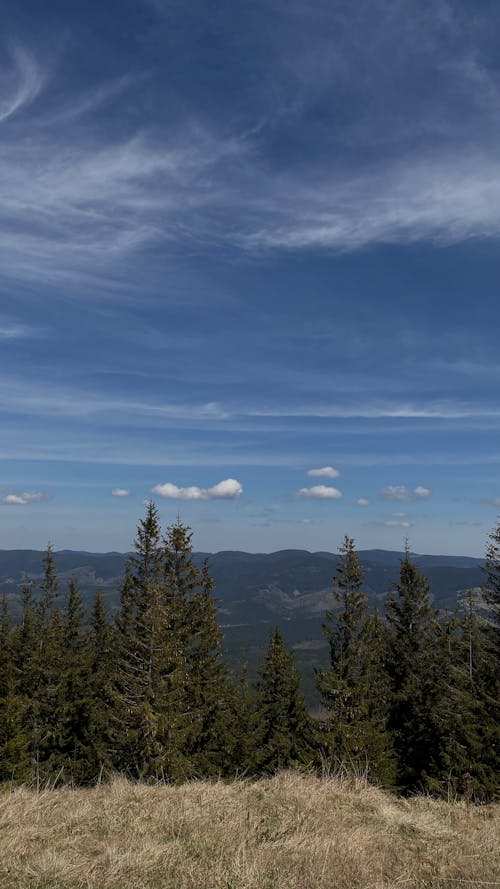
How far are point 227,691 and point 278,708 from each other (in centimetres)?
594

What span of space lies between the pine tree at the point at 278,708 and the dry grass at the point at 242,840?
32.2m

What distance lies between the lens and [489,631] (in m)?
31.0

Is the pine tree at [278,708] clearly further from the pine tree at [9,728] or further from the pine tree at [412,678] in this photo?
the pine tree at [9,728]

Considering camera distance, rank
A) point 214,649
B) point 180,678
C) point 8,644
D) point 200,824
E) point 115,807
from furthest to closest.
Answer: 1. point 8,644
2. point 214,649
3. point 180,678
4. point 115,807
5. point 200,824

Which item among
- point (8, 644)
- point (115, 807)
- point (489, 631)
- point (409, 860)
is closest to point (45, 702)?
point (8, 644)

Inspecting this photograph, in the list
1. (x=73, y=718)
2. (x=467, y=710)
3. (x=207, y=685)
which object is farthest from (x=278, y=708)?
(x=467, y=710)

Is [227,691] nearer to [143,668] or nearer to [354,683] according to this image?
[354,683]

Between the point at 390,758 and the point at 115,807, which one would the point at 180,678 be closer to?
the point at 390,758

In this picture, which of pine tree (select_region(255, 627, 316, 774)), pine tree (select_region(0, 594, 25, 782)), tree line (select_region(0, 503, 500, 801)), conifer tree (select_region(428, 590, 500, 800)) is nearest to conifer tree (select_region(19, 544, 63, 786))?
tree line (select_region(0, 503, 500, 801))

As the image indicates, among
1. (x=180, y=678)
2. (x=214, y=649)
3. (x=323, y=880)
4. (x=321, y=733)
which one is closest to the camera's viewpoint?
(x=323, y=880)

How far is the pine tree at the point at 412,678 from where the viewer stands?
31859 mm

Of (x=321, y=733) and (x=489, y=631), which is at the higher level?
(x=489, y=631)

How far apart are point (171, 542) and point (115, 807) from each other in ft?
82.5

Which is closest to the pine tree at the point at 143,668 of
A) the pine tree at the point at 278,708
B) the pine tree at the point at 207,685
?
the pine tree at the point at 207,685
